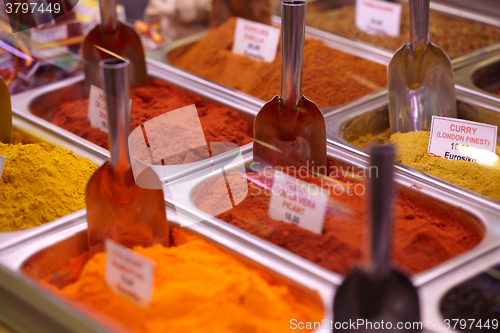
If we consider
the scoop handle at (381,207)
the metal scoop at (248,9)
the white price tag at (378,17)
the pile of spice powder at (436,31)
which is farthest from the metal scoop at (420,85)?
the scoop handle at (381,207)

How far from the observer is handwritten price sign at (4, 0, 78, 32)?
1.12 m

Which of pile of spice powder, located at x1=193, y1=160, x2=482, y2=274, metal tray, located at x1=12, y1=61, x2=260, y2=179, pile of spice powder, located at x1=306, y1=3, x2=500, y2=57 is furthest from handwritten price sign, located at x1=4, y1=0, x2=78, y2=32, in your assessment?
pile of spice powder, located at x1=306, y1=3, x2=500, y2=57

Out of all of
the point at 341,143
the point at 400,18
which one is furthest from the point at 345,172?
the point at 400,18

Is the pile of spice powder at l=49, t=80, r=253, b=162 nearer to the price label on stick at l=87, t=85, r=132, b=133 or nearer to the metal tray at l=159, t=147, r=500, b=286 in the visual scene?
the price label on stick at l=87, t=85, r=132, b=133

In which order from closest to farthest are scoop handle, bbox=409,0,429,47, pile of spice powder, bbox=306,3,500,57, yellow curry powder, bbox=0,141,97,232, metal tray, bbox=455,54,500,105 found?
yellow curry powder, bbox=0,141,97,232 → scoop handle, bbox=409,0,429,47 → metal tray, bbox=455,54,500,105 → pile of spice powder, bbox=306,3,500,57

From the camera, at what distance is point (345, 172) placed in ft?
3.82

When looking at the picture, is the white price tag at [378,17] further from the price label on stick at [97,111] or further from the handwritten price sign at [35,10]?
the handwritten price sign at [35,10]

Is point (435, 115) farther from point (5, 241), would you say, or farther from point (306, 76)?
point (5, 241)

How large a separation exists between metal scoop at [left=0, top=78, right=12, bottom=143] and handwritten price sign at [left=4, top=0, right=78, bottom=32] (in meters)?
0.16

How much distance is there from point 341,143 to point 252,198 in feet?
1.24

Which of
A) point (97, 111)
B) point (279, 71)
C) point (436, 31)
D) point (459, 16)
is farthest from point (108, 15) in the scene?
point (459, 16)

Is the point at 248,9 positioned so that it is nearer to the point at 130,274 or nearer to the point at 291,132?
the point at 291,132

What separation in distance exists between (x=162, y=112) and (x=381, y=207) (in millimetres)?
989

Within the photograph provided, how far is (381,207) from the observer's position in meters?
0.57
